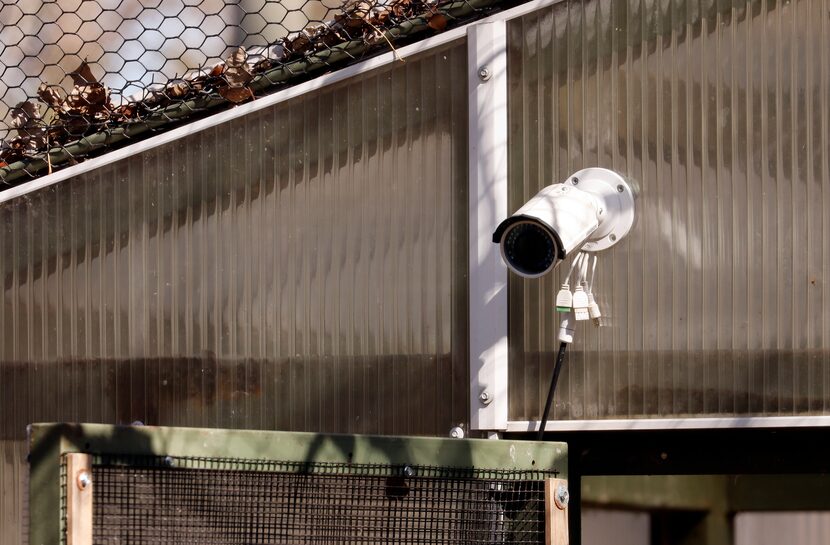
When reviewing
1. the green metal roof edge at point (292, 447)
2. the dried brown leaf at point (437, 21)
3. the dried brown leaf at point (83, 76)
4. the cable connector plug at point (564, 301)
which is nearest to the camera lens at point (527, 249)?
the cable connector plug at point (564, 301)

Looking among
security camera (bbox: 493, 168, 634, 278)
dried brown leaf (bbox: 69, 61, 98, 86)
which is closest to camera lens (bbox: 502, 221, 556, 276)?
security camera (bbox: 493, 168, 634, 278)

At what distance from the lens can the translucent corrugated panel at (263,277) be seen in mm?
2443

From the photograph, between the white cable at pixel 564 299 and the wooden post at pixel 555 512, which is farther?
the white cable at pixel 564 299

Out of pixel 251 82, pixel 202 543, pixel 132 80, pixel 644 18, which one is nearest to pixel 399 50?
pixel 251 82

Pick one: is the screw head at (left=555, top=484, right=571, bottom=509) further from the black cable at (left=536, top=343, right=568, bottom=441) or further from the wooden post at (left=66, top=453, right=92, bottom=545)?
the wooden post at (left=66, top=453, right=92, bottom=545)

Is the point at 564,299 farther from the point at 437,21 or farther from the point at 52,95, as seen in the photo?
the point at 52,95

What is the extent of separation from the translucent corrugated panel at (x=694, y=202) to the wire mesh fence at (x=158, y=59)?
1.14 feet

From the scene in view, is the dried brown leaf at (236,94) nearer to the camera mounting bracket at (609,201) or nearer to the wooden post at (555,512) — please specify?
the camera mounting bracket at (609,201)

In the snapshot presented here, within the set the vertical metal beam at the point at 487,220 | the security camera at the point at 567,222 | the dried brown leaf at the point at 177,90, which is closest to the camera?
the security camera at the point at 567,222

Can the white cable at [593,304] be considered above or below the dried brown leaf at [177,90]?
below

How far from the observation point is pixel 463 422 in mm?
2393

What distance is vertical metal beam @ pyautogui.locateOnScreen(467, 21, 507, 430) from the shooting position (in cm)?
235

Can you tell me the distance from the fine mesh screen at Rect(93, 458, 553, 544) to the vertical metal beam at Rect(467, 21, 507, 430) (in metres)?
0.37

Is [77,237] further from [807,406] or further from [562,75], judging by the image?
[807,406]
